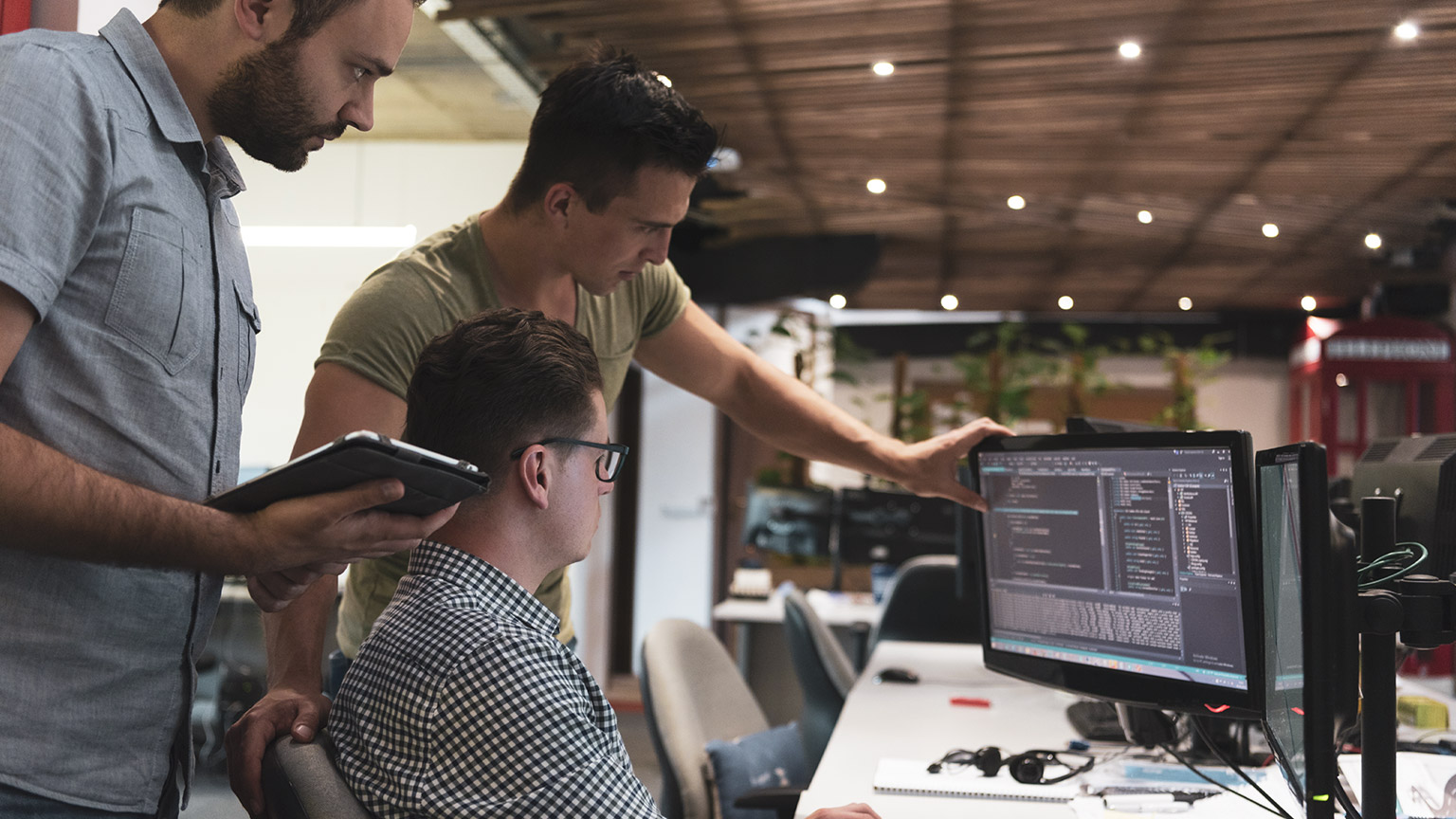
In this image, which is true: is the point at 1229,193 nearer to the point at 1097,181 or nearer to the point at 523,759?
the point at 1097,181

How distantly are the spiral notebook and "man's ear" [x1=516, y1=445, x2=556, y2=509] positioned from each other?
0.78 meters

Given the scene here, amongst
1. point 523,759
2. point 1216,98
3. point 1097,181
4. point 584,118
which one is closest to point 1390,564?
point 523,759

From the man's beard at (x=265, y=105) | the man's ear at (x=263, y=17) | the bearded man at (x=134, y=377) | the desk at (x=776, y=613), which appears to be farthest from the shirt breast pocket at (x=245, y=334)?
the desk at (x=776, y=613)

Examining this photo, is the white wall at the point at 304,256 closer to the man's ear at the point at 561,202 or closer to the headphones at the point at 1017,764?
the man's ear at the point at 561,202

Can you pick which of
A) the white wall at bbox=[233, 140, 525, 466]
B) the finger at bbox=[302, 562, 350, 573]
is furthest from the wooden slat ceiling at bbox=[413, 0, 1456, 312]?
the finger at bbox=[302, 562, 350, 573]

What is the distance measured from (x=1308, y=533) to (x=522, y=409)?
0.80 metres

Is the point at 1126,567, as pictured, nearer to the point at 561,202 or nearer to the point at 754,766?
the point at 754,766

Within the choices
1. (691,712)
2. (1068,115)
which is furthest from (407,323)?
(1068,115)

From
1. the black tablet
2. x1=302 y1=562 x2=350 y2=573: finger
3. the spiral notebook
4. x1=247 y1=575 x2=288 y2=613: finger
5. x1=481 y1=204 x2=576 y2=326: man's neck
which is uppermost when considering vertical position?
x1=481 y1=204 x2=576 y2=326: man's neck

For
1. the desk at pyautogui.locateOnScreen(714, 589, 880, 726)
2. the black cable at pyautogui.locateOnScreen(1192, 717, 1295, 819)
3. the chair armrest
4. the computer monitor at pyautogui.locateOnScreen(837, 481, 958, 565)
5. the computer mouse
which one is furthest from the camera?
the computer monitor at pyautogui.locateOnScreen(837, 481, 958, 565)

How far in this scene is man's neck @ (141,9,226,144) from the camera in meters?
1.17

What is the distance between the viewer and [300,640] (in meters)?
1.40

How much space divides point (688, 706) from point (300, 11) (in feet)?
5.31

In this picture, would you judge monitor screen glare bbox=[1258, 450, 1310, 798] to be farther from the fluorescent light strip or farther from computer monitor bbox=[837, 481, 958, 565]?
computer monitor bbox=[837, 481, 958, 565]
